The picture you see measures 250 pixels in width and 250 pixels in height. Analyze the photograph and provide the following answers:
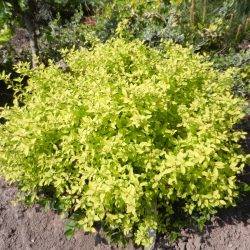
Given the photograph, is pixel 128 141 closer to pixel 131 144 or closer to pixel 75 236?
pixel 131 144

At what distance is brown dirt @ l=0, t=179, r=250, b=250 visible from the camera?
388 centimetres

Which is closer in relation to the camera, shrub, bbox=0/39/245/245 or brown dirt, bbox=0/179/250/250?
shrub, bbox=0/39/245/245

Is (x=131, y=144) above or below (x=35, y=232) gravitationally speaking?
above

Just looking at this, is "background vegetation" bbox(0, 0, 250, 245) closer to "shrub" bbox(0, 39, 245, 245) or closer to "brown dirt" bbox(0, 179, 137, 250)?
"shrub" bbox(0, 39, 245, 245)

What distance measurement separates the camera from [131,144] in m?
3.31

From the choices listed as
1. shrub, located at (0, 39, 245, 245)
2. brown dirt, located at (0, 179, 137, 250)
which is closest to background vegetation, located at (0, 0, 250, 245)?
shrub, located at (0, 39, 245, 245)

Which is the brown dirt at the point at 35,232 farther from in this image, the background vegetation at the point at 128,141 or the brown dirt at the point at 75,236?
the background vegetation at the point at 128,141

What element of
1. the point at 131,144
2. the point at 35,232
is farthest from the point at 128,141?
the point at 35,232

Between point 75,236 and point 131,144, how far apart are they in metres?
1.29

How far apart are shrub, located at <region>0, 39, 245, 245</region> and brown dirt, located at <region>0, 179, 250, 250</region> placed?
209 mm

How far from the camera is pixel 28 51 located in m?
6.37

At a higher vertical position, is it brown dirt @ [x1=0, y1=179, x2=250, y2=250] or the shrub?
the shrub

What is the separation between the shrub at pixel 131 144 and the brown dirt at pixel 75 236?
21 cm

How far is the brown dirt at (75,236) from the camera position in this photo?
3.88 metres
